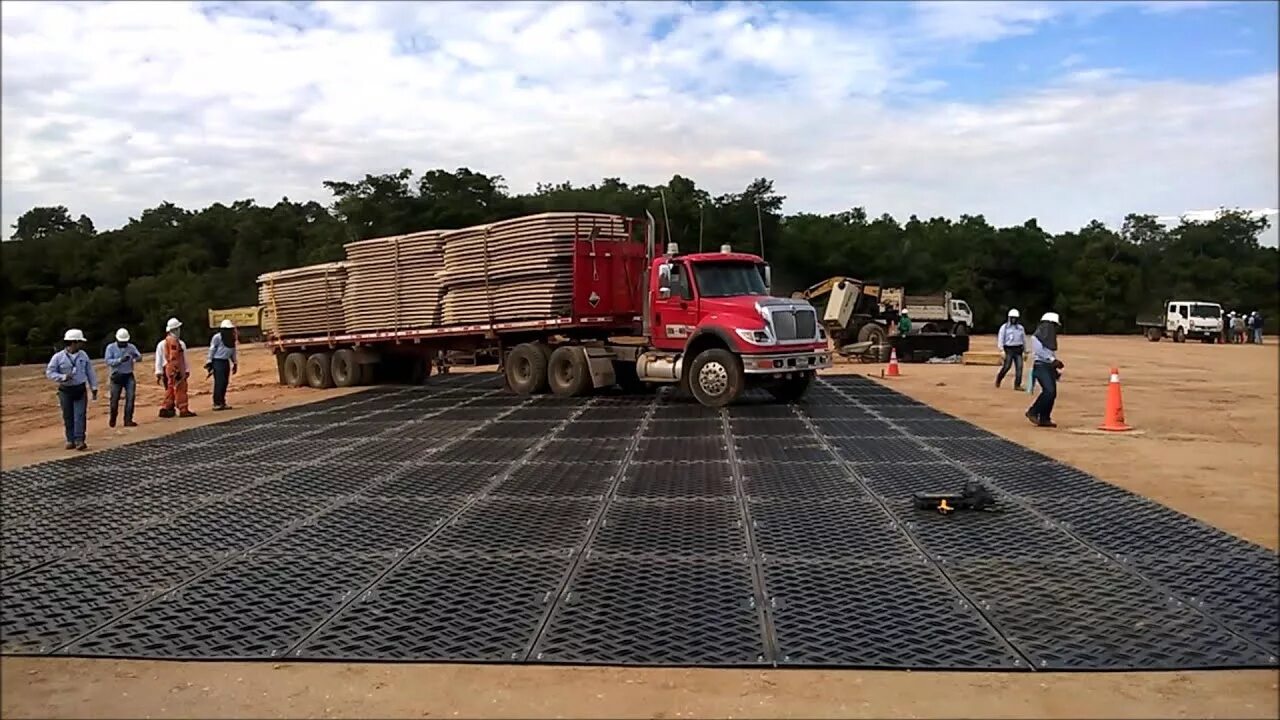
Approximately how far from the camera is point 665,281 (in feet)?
54.5

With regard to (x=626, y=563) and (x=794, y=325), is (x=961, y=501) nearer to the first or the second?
(x=626, y=563)

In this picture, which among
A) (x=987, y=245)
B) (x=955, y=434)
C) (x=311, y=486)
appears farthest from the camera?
(x=987, y=245)

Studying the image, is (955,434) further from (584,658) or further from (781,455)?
(584,658)

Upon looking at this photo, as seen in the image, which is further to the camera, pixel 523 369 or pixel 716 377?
pixel 523 369

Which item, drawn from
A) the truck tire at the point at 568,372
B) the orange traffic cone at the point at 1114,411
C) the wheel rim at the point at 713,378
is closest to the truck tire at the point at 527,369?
the truck tire at the point at 568,372

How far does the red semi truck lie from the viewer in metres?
15.7

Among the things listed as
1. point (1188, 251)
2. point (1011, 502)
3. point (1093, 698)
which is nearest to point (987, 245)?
point (1188, 251)

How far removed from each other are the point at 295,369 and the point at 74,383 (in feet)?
39.5

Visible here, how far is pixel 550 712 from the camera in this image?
4.27 metres

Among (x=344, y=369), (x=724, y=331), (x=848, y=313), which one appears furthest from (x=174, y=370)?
(x=848, y=313)

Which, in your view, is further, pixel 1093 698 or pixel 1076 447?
pixel 1076 447

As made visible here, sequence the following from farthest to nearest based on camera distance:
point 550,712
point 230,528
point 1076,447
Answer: point 1076,447 → point 230,528 → point 550,712

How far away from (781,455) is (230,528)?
5.50 meters

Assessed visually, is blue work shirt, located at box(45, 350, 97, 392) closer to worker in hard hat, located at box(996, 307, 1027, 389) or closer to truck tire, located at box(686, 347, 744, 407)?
truck tire, located at box(686, 347, 744, 407)
